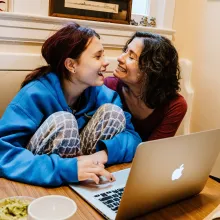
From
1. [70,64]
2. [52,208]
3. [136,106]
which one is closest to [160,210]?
[52,208]

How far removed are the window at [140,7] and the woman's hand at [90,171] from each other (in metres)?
1.27

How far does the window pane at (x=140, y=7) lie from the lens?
6.79 ft

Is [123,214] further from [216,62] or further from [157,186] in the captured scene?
[216,62]

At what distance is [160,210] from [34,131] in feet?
1.69

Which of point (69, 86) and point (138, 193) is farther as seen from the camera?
point (69, 86)

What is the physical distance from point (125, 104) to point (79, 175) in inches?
29.1

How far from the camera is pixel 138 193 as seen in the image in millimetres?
831

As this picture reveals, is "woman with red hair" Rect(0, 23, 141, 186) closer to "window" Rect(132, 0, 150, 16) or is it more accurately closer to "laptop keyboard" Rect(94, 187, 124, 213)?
"laptop keyboard" Rect(94, 187, 124, 213)

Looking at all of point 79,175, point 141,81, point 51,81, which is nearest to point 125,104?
point 141,81

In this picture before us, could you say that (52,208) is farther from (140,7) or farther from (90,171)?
(140,7)

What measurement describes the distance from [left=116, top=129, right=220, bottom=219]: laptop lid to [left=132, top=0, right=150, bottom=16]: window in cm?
129

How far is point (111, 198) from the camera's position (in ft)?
3.14

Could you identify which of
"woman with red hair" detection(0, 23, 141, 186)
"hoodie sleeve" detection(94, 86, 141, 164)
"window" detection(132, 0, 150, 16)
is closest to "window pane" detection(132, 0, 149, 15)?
"window" detection(132, 0, 150, 16)

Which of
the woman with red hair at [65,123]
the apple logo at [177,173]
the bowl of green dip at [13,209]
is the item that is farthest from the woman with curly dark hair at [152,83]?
the bowl of green dip at [13,209]
